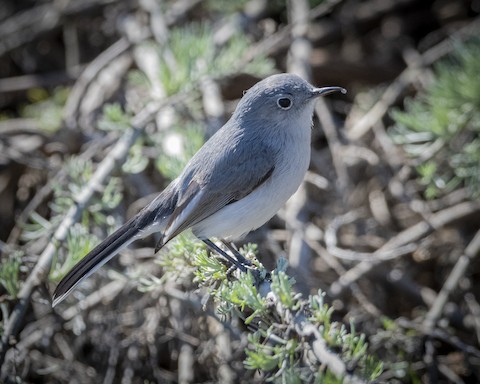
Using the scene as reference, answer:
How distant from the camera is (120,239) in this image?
2.51m

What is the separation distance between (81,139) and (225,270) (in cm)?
179

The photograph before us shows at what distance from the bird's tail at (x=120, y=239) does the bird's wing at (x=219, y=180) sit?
11cm

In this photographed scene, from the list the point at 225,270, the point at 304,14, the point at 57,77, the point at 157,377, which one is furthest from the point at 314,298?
the point at 57,77

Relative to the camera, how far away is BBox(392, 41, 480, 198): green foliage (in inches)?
119

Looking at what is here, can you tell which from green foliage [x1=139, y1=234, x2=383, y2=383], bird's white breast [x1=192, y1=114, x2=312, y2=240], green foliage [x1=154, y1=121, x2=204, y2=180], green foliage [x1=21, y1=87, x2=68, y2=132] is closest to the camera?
green foliage [x1=139, y1=234, x2=383, y2=383]

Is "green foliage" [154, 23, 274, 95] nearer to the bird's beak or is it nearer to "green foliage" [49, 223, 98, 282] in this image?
the bird's beak

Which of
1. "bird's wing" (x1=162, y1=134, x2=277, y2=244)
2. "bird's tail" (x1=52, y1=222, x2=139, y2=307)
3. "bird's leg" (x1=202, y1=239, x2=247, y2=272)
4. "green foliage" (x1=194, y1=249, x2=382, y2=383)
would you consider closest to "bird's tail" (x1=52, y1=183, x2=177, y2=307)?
"bird's tail" (x1=52, y1=222, x2=139, y2=307)

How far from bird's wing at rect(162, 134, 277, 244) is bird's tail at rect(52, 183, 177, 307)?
0.35 feet

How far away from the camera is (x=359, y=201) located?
12.6 ft

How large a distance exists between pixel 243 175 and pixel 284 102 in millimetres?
469

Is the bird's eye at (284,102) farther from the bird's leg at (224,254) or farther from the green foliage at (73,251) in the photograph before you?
the green foliage at (73,251)

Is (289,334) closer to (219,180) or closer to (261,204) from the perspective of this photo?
(261,204)

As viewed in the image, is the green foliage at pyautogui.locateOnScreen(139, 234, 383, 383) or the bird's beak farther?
the bird's beak

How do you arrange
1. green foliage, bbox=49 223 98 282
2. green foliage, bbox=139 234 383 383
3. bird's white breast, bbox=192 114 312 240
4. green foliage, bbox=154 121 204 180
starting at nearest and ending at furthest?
green foliage, bbox=139 234 383 383 → green foliage, bbox=49 223 98 282 → bird's white breast, bbox=192 114 312 240 → green foliage, bbox=154 121 204 180
